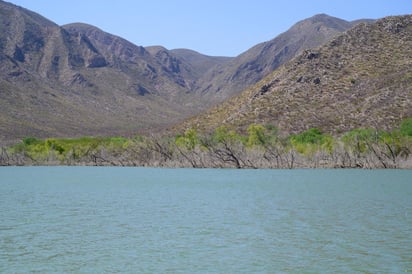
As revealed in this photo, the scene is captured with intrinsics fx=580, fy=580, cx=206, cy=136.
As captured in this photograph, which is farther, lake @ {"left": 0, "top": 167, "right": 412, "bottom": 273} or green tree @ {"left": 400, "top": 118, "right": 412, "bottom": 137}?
green tree @ {"left": 400, "top": 118, "right": 412, "bottom": 137}

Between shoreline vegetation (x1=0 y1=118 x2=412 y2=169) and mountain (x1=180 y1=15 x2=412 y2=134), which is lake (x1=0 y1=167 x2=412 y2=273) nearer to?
shoreline vegetation (x1=0 y1=118 x2=412 y2=169)

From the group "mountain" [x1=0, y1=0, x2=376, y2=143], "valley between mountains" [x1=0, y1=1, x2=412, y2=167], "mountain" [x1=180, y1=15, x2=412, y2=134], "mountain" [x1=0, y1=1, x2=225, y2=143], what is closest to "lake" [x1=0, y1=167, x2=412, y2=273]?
"valley between mountains" [x1=0, y1=1, x2=412, y2=167]

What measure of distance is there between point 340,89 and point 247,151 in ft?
61.3

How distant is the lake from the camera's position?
43.0ft

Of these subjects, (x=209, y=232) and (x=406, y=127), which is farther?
(x=406, y=127)

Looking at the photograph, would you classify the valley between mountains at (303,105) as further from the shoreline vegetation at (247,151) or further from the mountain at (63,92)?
the mountain at (63,92)

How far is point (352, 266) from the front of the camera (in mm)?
12742

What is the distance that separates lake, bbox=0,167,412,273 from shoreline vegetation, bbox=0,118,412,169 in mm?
21598

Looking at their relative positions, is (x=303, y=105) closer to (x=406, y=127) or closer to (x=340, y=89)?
(x=340, y=89)

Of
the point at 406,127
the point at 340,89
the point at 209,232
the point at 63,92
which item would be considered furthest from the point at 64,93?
the point at 209,232

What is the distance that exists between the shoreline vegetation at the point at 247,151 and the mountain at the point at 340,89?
11.8ft

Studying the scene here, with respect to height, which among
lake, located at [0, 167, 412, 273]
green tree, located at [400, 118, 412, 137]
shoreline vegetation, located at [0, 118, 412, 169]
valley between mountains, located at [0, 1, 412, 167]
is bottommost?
lake, located at [0, 167, 412, 273]

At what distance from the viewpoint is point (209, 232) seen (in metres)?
17.0

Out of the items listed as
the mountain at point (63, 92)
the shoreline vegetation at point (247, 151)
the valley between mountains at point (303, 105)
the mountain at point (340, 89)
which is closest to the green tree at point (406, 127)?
the shoreline vegetation at point (247, 151)
